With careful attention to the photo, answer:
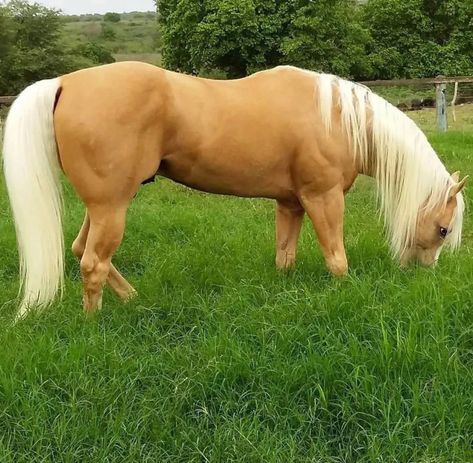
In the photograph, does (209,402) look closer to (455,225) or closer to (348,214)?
(455,225)

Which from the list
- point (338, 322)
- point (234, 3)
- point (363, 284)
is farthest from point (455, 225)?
point (234, 3)

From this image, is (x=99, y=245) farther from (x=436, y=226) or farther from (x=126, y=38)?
(x=126, y=38)

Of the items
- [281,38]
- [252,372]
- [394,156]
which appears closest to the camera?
[252,372]

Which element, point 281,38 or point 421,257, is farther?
point 281,38

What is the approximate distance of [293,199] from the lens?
4246mm

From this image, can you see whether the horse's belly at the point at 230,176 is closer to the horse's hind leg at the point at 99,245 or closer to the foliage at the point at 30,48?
the horse's hind leg at the point at 99,245

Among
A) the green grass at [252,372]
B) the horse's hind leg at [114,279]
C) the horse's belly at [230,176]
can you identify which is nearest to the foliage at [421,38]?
the horse's belly at [230,176]

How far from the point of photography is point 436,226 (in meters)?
4.14

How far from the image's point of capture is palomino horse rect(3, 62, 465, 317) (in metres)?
3.47

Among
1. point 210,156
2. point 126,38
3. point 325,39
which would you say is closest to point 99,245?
point 210,156

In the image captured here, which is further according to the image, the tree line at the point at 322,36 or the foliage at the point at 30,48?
the foliage at the point at 30,48

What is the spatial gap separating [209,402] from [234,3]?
34.7m

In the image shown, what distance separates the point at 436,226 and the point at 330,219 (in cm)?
78

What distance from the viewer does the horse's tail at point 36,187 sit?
3.46 metres
